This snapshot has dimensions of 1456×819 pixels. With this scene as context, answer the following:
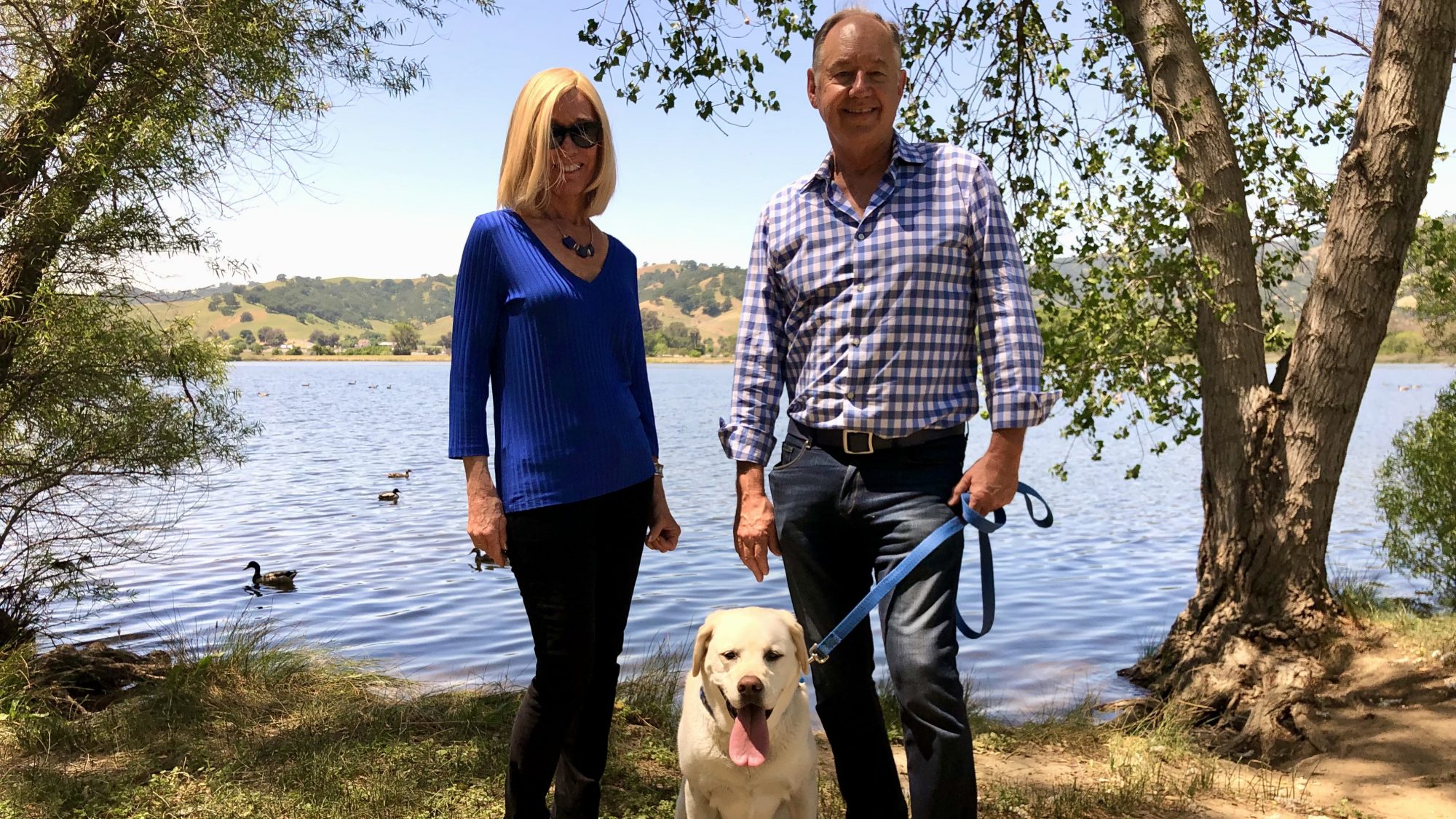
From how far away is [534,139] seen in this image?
10.3ft

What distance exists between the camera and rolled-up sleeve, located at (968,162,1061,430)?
2844mm

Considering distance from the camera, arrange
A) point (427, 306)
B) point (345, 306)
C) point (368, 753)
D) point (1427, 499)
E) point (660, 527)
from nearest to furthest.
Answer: point (660, 527)
point (368, 753)
point (1427, 499)
point (345, 306)
point (427, 306)

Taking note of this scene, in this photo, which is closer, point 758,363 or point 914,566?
point 914,566

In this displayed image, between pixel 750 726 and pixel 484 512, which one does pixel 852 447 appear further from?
pixel 484 512

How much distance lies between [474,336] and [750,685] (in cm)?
132

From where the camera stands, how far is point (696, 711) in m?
3.11

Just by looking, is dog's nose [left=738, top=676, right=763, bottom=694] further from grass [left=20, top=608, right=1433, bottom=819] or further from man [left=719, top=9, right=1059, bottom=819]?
grass [left=20, top=608, right=1433, bottom=819]

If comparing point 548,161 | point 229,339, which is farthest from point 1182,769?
point 229,339

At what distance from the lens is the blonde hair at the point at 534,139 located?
3.12m

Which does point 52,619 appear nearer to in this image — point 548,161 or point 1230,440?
point 548,161

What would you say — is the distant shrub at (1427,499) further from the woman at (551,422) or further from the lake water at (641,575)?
the woman at (551,422)

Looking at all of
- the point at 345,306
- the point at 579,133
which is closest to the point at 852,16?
the point at 579,133

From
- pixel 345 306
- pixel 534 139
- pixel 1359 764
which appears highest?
pixel 345 306

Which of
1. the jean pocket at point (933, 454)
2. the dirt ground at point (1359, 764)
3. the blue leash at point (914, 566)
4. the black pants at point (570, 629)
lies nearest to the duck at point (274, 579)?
the dirt ground at point (1359, 764)
